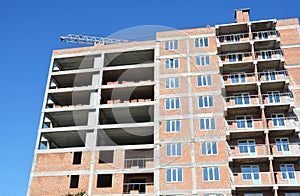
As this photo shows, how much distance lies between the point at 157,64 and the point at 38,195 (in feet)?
67.0

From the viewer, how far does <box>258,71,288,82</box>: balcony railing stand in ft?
122

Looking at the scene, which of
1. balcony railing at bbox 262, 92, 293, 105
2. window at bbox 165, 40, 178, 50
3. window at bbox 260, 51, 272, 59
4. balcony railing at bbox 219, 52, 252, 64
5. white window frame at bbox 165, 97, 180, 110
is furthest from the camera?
window at bbox 165, 40, 178, 50

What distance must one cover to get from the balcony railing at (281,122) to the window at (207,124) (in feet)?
19.0

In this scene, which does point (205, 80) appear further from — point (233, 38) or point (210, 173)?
point (210, 173)

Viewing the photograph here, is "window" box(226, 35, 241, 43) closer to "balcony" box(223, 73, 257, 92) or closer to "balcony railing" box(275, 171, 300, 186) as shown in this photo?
"balcony" box(223, 73, 257, 92)

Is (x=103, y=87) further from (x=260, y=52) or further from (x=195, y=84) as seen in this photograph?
(x=260, y=52)

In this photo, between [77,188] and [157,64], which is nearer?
[77,188]

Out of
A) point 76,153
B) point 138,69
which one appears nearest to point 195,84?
point 138,69

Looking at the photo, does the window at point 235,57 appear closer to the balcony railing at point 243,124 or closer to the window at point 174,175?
the balcony railing at point 243,124

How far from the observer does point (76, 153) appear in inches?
1534

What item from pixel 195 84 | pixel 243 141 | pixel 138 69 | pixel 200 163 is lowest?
pixel 200 163

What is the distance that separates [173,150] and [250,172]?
8.18 m

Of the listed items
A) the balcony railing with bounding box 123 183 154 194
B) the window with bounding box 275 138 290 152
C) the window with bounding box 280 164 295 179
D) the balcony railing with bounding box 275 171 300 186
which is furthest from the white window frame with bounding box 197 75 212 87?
the balcony railing with bounding box 123 183 154 194

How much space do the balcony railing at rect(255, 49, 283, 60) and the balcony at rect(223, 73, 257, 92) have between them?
2635mm
